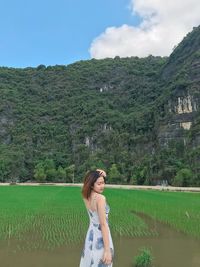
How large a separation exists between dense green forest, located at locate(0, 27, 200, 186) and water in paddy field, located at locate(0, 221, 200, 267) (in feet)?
135

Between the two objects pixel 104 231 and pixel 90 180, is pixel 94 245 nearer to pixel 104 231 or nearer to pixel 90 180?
pixel 104 231

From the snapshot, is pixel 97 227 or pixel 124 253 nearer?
pixel 97 227

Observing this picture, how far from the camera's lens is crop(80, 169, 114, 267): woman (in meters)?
4.25

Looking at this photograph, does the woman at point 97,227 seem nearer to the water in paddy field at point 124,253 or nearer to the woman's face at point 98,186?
the woman's face at point 98,186

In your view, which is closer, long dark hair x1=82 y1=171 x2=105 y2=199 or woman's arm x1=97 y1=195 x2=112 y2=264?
woman's arm x1=97 y1=195 x2=112 y2=264

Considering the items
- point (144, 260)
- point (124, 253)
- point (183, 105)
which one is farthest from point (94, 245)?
point (183, 105)

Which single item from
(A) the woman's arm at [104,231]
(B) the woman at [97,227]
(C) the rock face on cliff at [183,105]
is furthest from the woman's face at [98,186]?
(C) the rock face on cliff at [183,105]

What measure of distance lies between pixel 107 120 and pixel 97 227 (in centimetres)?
9538

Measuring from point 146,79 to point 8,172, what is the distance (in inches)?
2102

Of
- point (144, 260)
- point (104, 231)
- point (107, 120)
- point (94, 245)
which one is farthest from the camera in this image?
point (107, 120)

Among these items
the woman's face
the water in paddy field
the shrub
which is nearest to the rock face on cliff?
the water in paddy field

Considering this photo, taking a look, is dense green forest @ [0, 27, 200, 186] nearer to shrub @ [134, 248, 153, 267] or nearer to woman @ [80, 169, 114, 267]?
shrub @ [134, 248, 153, 267]

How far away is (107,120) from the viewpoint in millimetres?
99688

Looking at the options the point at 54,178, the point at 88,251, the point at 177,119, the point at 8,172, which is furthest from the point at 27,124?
the point at 88,251
